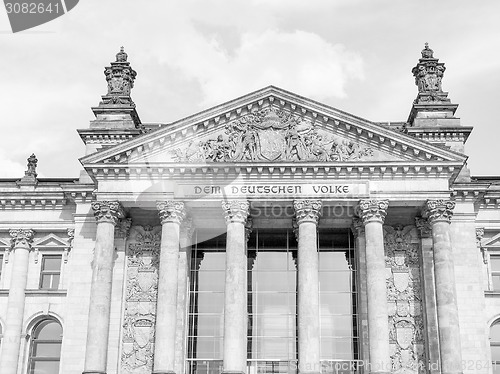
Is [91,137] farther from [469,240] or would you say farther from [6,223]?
[469,240]

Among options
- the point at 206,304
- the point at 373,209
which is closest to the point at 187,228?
the point at 206,304

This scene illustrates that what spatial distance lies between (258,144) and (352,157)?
4.78 meters

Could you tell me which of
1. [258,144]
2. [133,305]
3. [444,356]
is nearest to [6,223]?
[133,305]

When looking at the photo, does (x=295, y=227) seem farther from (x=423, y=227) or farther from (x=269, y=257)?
(x=423, y=227)

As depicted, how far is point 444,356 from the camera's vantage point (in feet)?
115

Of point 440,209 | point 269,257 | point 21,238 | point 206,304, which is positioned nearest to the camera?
point 440,209

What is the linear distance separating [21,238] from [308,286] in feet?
55.4

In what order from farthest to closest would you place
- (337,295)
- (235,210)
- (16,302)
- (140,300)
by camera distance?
(16,302)
(337,295)
(140,300)
(235,210)

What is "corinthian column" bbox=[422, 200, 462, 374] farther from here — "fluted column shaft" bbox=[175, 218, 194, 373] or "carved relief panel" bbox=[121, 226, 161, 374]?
"carved relief panel" bbox=[121, 226, 161, 374]

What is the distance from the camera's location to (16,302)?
1615 inches

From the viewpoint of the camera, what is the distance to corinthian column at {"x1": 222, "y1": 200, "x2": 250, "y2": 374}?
35.0m

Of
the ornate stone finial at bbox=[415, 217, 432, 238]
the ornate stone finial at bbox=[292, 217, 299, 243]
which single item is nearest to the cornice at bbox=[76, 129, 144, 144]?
the ornate stone finial at bbox=[292, 217, 299, 243]

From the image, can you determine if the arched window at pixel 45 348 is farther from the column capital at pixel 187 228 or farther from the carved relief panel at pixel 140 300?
the column capital at pixel 187 228

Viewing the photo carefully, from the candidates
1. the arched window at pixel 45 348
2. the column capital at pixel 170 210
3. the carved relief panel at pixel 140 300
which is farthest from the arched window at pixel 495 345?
the arched window at pixel 45 348
